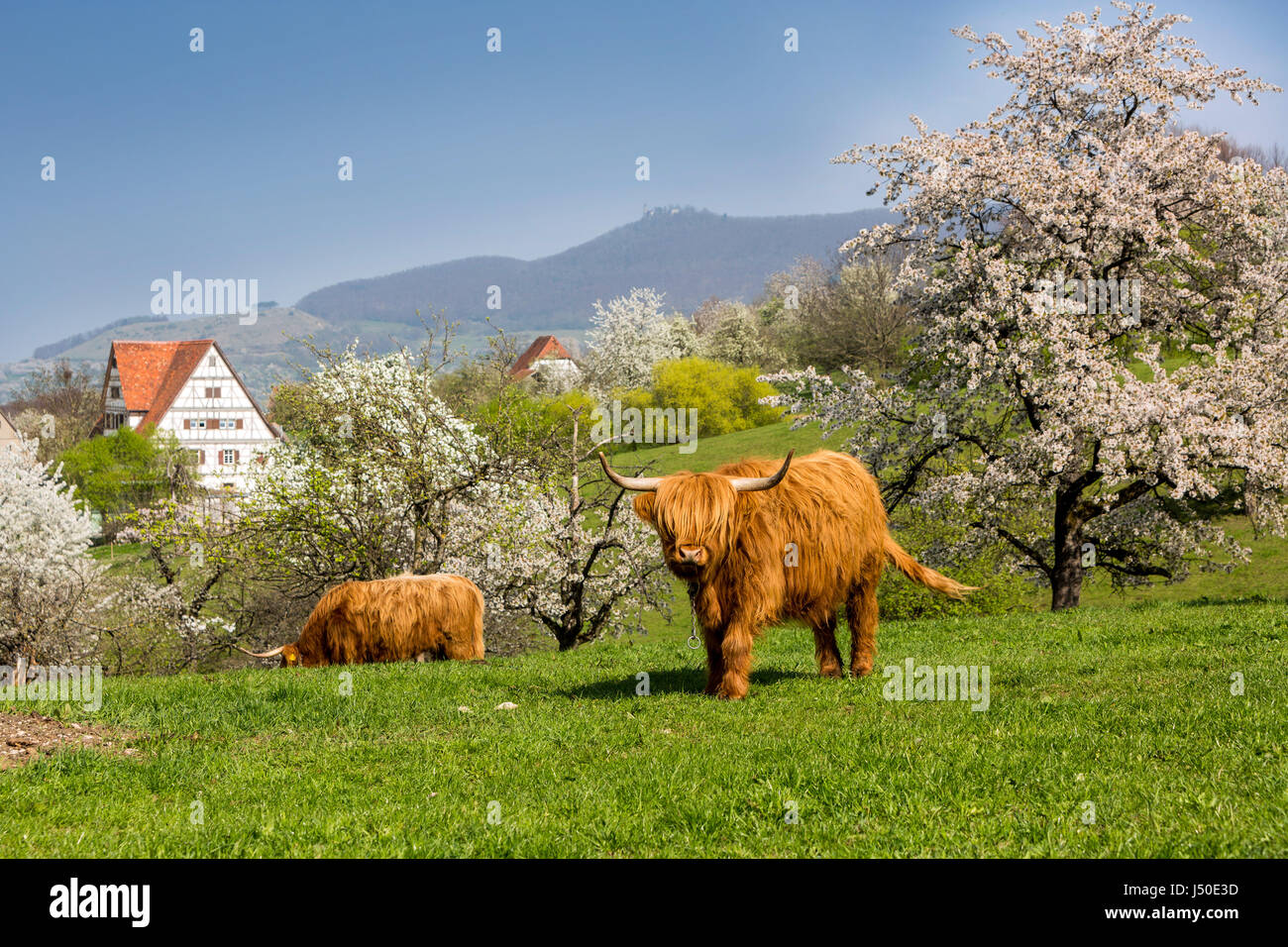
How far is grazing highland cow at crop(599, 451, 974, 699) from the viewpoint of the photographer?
8875mm

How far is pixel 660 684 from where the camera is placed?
1060 centimetres

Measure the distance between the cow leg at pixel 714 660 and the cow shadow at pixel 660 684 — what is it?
0.16m

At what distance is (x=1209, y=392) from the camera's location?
1878 cm

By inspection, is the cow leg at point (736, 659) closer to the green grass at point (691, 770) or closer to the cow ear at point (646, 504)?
the green grass at point (691, 770)

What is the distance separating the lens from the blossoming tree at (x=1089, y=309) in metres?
18.9

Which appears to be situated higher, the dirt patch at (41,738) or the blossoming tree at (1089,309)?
the blossoming tree at (1089,309)

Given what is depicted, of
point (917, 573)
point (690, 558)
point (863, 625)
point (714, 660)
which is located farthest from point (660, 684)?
point (917, 573)

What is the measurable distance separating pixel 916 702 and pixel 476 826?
15.5ft

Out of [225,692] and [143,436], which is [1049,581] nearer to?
[225,692]

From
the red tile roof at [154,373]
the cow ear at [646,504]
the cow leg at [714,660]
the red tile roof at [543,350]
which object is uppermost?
the red tile roof at [543,350]

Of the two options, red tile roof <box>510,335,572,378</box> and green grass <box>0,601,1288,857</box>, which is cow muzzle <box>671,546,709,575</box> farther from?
red tile roof <box>510,335,572,378</box>

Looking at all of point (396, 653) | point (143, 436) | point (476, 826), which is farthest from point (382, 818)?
point (143, 436)

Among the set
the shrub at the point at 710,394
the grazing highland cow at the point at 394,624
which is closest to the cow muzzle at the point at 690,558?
the grazing highland cow at the point at 394,624

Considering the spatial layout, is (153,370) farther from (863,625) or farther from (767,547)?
(767,547)
